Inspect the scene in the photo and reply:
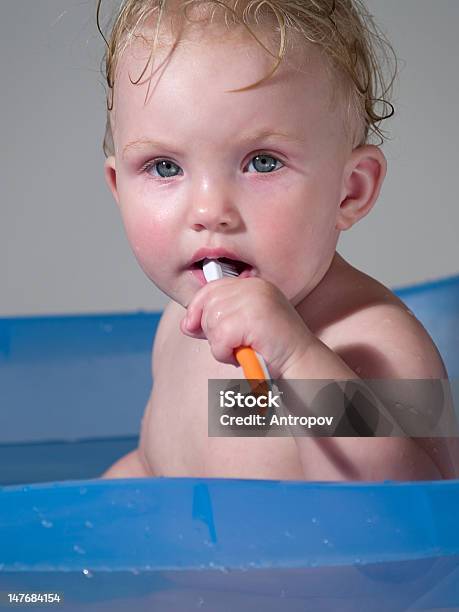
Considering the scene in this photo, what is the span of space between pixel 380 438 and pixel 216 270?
19 cm

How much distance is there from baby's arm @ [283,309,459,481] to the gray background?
1173 mm

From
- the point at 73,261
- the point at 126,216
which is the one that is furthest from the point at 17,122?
the point at 126,216

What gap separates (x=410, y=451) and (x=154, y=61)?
1.31 ft

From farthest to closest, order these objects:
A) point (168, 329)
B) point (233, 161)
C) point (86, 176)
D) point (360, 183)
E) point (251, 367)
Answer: point (86, 176), point (168, 329), point (360, 183), point (233, 161), point (251, 367)

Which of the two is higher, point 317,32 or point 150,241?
point 317,32

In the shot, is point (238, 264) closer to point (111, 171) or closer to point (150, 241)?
point (150, 241)

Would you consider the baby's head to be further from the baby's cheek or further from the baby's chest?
the baby's chest

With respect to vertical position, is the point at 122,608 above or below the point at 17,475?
below

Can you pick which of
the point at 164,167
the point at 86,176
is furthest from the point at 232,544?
the point at 86,176

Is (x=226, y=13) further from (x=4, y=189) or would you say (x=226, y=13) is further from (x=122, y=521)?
(x=4, y=189)

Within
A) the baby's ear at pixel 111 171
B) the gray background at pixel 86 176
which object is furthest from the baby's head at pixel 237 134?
the gray background at pixel 86 176

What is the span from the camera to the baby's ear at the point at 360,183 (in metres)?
1.01

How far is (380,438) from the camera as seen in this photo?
87 centimetres

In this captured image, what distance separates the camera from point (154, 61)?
95 centimetres
